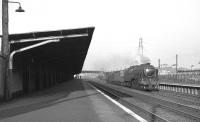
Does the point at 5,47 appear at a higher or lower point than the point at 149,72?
higher

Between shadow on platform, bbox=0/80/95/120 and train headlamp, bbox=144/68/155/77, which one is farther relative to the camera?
train headlamp, bbox=144/68/155/77

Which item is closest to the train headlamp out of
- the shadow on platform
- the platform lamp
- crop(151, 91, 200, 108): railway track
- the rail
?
the rail

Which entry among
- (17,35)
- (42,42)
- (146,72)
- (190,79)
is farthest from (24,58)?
(190,79)

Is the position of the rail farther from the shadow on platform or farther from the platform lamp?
the platform lamp

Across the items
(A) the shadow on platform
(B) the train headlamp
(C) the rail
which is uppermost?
(B) the train headlamp

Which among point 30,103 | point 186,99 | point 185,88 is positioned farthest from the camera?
point 185,88

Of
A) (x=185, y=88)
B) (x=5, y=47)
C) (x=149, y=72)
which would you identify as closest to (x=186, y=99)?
(x=149, y=72)

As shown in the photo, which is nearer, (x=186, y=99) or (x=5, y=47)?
(x=5, y=47)

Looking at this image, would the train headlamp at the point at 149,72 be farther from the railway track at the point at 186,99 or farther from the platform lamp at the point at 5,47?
the platform lamp at the point at 5,47

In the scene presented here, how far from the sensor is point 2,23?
19.2 meters

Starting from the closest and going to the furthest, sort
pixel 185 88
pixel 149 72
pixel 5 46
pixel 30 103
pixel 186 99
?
pixel 30 103
pixel 5 46
pixel 186 99
pixel 149 72
pixel 185 88

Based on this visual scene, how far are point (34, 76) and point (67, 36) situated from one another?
38.4ft

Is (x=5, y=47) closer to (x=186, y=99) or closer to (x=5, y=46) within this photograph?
(x=5, y=46)

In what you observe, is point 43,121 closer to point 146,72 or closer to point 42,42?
point 42,42
